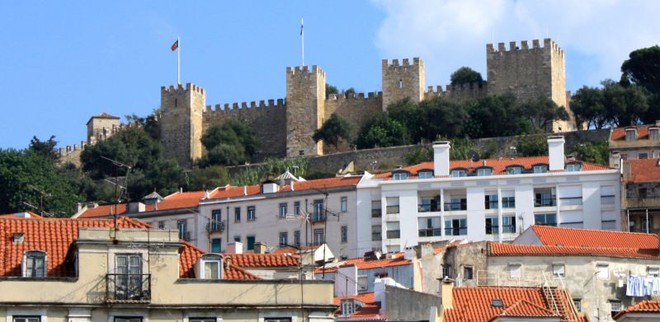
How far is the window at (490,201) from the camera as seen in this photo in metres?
82.5

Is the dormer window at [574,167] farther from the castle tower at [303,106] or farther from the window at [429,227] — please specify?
the castle tower at [303,106]

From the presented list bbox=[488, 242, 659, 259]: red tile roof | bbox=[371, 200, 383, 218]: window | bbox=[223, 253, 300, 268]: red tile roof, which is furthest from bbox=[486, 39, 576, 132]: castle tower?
bbox=[223, 253, 300, 268]: red tile roof

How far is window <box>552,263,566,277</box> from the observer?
2125 inches

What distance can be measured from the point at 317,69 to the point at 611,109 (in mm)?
22737

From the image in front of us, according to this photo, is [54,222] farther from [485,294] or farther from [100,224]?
[485,294]

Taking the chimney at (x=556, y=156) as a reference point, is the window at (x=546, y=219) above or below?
below

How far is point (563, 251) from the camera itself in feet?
180

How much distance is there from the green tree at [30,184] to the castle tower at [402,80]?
22110 millimetres

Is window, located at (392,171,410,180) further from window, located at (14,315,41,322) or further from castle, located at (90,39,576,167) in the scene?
window, located at (14,315,41,322)

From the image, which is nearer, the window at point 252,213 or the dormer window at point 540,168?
the dormer window at point 540,168

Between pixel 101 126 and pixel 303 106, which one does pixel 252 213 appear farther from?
pixel 101 126

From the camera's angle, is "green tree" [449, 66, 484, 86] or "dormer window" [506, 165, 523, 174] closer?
"dormer window" [506, 165, 523, 174]

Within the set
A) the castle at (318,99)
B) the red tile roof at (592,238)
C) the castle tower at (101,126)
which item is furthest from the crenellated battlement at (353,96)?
the red tile roof at (592,238)

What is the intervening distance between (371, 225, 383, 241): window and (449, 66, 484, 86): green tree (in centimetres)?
4647
